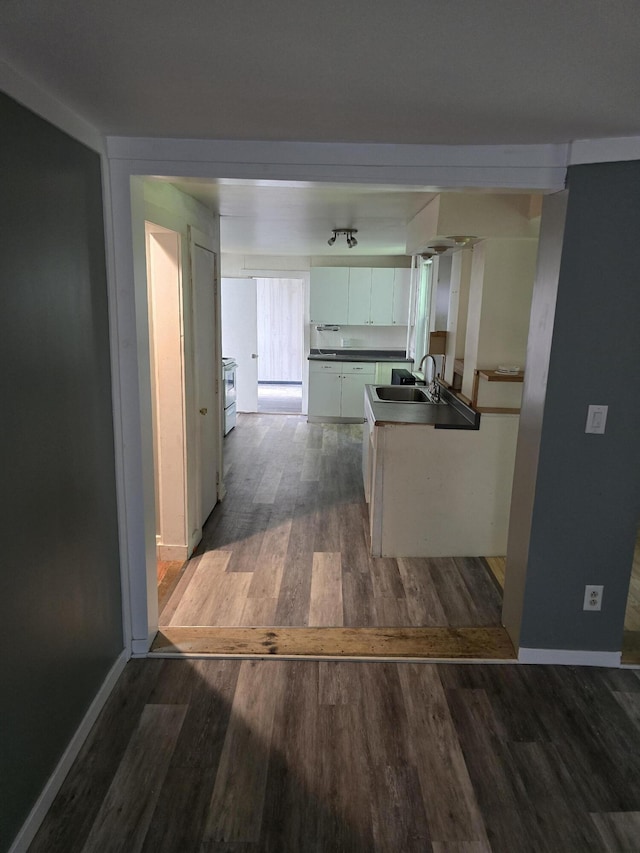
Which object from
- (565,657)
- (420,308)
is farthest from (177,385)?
(420,308)

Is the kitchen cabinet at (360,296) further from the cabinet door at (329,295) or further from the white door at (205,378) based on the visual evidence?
the white door at (205,378)

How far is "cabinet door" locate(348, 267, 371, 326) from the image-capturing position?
7.60m

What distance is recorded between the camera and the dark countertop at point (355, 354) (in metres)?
7.61

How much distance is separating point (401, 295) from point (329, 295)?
963 millimetres

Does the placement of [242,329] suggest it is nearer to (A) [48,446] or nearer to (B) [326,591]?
(B) [326,591]

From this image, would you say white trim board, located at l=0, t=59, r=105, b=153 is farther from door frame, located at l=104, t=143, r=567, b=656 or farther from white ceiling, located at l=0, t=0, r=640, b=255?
door frame, located at l=104, t=143, r=567, b=656

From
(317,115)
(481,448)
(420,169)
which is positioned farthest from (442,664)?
(317,115)

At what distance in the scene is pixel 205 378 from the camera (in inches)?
166

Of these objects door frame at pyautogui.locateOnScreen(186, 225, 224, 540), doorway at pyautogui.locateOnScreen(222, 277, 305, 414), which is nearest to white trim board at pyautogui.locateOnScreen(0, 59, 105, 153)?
door frame at pyautogui.locateOnScreen(186, 225, 224, 540)

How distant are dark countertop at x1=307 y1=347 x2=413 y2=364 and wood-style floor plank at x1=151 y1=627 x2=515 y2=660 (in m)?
5.03

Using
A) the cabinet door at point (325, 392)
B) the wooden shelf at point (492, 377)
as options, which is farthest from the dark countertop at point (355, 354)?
the wooden shelf at point (492, 377)

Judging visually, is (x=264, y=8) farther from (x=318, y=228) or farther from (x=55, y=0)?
(x=318, y=228)

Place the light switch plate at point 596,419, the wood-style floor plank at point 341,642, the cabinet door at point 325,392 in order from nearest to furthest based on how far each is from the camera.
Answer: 1. the light switch plate at point 596,419
2. the wood-style floor plank at point 341,642
3. the cabinet door at point 325,392

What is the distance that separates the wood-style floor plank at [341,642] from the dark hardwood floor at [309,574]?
0.36ft
